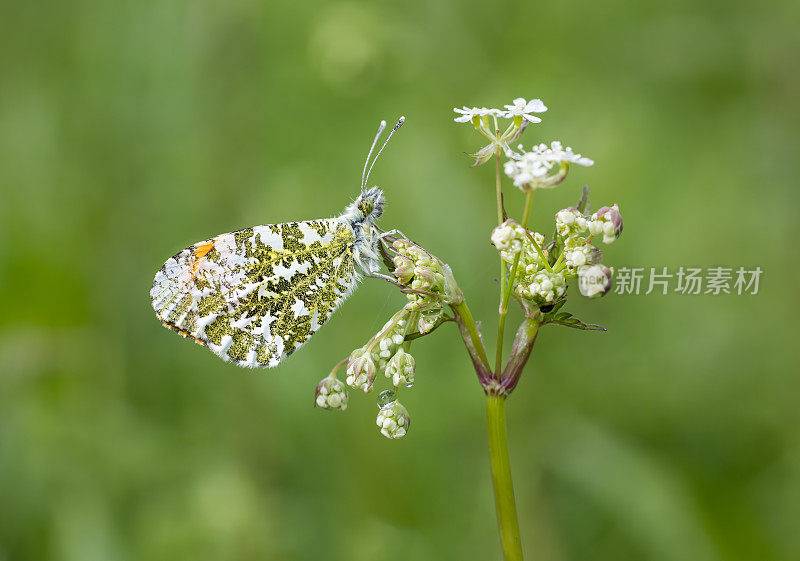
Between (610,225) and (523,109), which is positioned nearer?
(610,225)

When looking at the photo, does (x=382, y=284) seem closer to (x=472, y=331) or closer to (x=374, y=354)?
(x=374, y=354)

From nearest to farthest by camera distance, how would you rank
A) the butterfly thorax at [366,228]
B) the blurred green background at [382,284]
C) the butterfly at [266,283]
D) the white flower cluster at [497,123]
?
the white flower cluster at [497,123]
the butterfly thorax at [366,228]
the butterfly at [266,283]
the blurred green background at [382,284]

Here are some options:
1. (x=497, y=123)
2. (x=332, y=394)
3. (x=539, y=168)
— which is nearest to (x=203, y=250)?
(x=332, y=394)

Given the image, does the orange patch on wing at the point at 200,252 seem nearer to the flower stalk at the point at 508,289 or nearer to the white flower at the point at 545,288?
the flower stalk at the point at 508,289

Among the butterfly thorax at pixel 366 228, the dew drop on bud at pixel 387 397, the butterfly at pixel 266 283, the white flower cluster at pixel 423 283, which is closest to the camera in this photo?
the white flower cluster at pixel 423 283

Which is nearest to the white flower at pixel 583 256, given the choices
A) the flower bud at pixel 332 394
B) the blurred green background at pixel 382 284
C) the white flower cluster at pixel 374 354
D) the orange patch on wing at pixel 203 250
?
the white flower cluster at pixel 374 354
